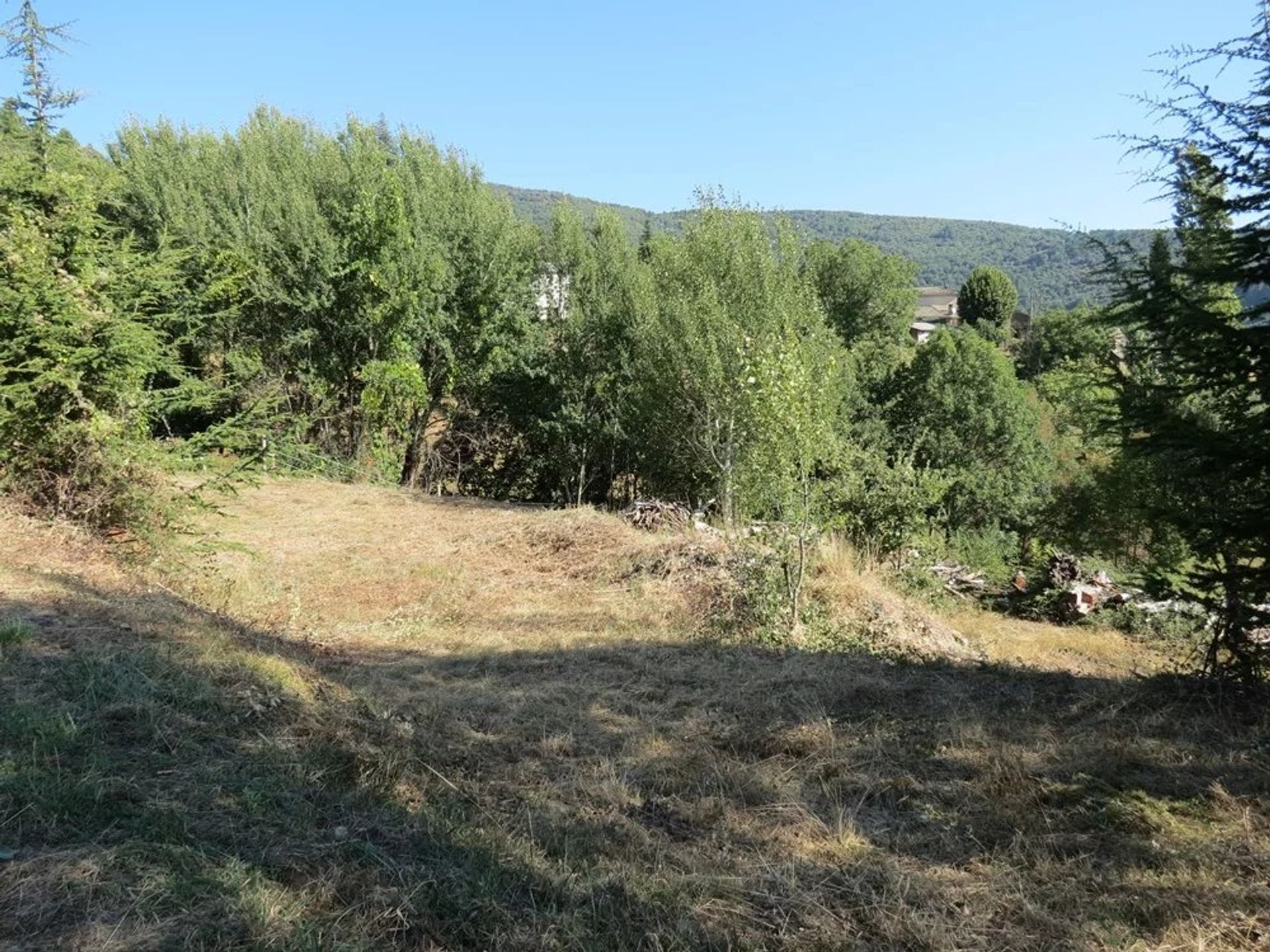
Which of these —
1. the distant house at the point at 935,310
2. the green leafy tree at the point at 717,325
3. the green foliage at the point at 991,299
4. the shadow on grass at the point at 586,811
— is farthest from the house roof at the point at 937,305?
the shadow on grass at the point at 586,811

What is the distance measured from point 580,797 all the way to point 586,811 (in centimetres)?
21

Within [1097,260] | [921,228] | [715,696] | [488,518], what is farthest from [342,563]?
[921,228]

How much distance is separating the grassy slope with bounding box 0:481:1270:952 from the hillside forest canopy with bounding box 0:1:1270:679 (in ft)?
4.97

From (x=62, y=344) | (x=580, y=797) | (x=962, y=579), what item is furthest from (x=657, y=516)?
(x=580, y=797)

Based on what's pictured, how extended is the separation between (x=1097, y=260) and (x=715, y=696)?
13.2 feet

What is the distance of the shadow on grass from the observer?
255 centimetres

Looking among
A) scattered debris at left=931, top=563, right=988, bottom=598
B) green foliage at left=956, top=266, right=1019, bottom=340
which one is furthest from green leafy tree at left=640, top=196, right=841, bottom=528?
green foliage at left=956, top=266, right=1019, bottom=340

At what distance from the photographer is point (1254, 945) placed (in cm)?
255

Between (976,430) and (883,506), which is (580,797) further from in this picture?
(976,430)

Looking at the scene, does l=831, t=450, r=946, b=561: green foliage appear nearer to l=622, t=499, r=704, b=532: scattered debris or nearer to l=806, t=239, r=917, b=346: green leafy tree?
l=622, t=499, r=704, b=532: scattered debris

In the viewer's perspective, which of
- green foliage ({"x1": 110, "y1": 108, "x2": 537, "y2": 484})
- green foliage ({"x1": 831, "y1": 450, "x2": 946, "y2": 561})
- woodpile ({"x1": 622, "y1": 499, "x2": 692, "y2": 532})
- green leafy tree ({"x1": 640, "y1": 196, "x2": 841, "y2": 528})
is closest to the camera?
green foliage ({"x1": 831, "y1": 450, "x2": 946, "y2": 561})

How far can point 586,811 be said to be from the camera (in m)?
3.72

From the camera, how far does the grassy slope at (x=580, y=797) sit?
2566 mm

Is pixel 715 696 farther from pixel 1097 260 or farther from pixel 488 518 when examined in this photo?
pixel 488 518
